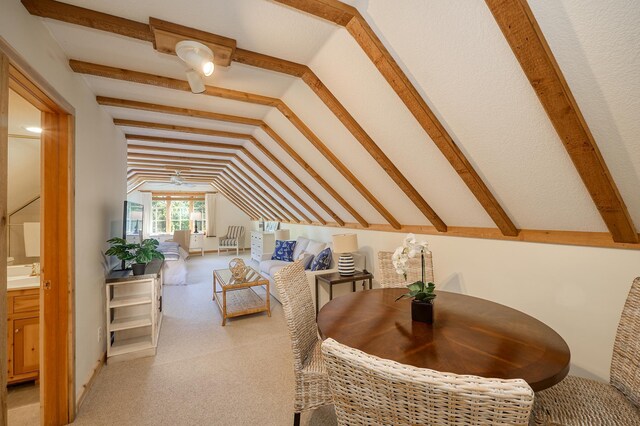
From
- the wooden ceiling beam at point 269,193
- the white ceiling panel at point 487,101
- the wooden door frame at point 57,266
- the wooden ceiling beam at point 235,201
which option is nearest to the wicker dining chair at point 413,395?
the white ceiling panel at point 487,101

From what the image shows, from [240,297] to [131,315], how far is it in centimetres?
176

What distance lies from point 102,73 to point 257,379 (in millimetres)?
2954

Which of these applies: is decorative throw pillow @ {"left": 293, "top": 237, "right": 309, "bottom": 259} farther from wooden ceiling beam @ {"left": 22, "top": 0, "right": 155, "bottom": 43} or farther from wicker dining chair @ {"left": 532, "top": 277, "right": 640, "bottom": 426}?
wicker dining chair @ {"left": 532, "top": 277, "right": 640, "bottom": 426}

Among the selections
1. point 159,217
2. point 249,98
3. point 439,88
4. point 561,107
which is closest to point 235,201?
point 159,217

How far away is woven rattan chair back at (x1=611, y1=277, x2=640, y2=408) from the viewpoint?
1233 mm

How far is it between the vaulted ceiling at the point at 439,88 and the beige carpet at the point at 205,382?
7.01 ft

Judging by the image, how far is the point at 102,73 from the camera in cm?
227

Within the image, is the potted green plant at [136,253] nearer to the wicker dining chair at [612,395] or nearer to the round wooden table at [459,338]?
the round wooden table at [459,338]

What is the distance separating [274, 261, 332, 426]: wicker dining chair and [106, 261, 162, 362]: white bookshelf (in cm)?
189

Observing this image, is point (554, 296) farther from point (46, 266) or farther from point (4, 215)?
point (46, 266)

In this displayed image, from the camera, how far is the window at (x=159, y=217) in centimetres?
938

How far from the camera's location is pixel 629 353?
50.6 inches

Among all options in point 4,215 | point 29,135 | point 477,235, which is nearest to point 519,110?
point 477,235

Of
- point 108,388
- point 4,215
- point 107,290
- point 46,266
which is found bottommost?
point 108,388
